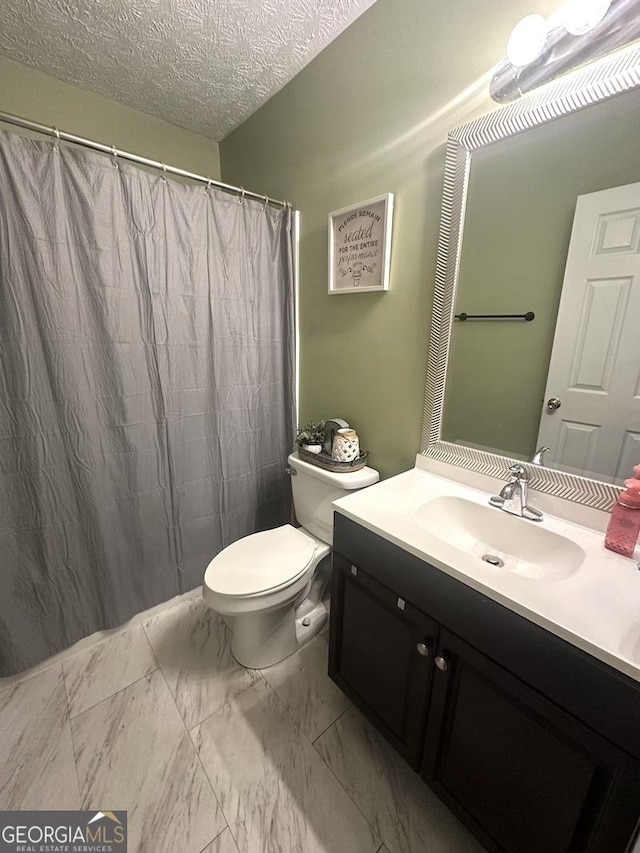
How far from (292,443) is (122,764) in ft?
4.52

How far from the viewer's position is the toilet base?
1.39 metres

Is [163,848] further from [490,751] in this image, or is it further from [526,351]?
[526,351]

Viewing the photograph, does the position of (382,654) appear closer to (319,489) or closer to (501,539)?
(501,539)

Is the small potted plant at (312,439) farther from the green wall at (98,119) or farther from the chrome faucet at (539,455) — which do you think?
the green wall at (98,119)

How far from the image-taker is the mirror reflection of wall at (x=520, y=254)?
884mm

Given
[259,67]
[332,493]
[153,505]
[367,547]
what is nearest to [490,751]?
[367,547]

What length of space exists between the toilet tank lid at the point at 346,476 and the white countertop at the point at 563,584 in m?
0.28

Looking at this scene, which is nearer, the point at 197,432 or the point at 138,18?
the point at 138,18

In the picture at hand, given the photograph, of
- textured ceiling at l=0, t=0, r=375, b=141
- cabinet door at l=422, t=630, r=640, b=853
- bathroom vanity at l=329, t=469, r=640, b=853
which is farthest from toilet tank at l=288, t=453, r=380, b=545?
textured ceiling at l=0, t=0, r=375, b=141

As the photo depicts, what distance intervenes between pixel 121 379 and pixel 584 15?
1.66 metres

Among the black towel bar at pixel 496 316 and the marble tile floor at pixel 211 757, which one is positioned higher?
the black towel bar at pixel 496 316

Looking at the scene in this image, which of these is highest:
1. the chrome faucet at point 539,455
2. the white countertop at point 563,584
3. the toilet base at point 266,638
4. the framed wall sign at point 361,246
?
the framed wall sign at point 361,246

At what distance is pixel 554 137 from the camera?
945 mm

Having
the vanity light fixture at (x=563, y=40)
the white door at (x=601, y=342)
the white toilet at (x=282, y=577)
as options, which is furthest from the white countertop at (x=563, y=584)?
the vanity light fixture at (x=563, y=40)
